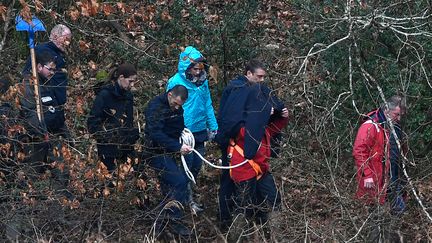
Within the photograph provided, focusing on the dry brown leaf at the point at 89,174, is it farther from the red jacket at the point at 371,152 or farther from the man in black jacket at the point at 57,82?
the red jacket at the point at 371,152

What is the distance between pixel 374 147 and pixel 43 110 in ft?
9.86

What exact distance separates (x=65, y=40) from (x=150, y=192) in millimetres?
1951

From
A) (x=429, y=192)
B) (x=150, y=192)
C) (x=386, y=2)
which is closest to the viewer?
(x=429, y=192)

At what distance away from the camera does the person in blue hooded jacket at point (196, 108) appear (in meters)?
9.66

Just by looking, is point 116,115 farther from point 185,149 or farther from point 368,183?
point 368,183

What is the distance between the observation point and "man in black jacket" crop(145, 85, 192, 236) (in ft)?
29.6

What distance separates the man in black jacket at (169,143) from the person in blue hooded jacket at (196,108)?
1.50ft

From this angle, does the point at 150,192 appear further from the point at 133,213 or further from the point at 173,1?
the point at 173,1

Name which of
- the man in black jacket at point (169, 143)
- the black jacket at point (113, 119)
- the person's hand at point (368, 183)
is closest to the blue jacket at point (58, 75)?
the black jacket at point (113, 119)

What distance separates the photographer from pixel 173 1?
1309cm

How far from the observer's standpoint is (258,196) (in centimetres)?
929

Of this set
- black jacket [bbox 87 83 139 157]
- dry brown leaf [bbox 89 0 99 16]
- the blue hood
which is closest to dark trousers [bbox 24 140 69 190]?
black jacket [bbox 87 83 139 157]

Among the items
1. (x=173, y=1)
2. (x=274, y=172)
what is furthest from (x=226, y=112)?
(x=173, y=1)

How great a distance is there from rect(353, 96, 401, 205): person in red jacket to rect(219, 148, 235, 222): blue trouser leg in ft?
4.87
